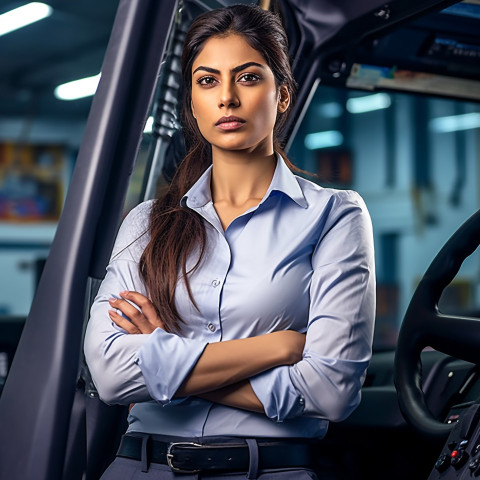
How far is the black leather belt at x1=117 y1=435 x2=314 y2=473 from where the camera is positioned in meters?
1.20

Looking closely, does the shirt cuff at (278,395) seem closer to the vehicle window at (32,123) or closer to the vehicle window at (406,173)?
the vehicle window at (32,123)

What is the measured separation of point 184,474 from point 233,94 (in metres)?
0.64

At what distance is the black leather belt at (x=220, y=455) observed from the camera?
120cm

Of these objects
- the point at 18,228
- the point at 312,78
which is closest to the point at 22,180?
the point at 18,228

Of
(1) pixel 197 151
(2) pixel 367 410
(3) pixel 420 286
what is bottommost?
(2) pixel 367 410

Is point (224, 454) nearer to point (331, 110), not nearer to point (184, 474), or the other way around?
point (184, 474)

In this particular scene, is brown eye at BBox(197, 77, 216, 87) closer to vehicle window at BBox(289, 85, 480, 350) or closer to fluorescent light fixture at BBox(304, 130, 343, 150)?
vehicle window at BBox(289, 85, 480, 350)

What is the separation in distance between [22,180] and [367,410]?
11783 millimetres

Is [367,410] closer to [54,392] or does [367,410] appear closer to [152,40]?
[54,392]

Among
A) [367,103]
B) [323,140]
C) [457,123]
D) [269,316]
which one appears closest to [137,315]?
[269,316]

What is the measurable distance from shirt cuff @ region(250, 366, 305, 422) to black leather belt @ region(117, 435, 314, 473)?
52mm

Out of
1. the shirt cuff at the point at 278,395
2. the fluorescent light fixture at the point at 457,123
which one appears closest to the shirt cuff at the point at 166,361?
the shirt cuff at the point at 278,395

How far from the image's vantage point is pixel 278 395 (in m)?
1.21

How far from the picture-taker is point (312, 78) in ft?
6.23
